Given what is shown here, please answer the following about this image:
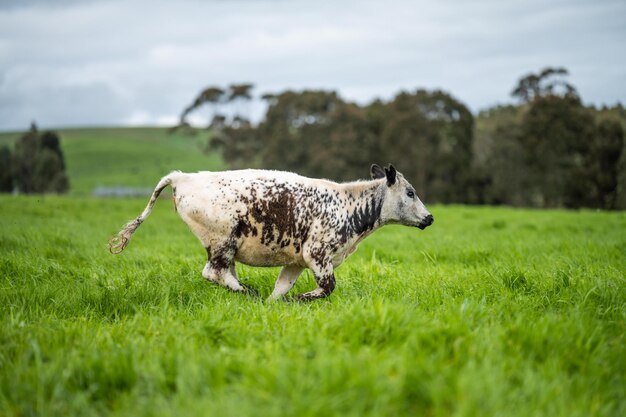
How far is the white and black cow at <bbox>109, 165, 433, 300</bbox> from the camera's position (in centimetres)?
694

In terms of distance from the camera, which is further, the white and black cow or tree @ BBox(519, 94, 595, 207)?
tree @ BBox(519, 94, 595, 207)

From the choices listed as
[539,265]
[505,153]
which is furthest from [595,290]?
[505,153]

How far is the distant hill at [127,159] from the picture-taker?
69125mm

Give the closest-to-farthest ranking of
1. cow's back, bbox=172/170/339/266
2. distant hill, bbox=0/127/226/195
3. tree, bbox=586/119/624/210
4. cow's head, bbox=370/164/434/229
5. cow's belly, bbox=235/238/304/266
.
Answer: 1. cow's back, bbox=172/170/339/266
2. cow's belly, bbox=235/238/304/266
3. cow's head, bbox=370/164/434/229
4. tree, bbox=586/119/624/210
5. distant hill, bbox=0/127/226/195

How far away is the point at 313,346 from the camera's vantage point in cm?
456

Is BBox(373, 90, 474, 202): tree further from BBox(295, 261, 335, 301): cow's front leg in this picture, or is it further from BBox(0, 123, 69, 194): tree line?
BBox(0, 123, 69, 194): tree line

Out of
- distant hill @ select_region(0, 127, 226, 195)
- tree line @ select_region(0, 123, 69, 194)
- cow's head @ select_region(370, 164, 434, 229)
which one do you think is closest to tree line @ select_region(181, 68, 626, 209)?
distant hill @ select_region(0, 127, 226, 195)

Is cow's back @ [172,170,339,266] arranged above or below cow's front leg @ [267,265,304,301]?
above

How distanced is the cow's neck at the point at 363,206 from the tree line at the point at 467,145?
32.0 metres

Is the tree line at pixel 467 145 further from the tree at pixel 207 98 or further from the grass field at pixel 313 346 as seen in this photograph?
the grass field at pixel 313 346

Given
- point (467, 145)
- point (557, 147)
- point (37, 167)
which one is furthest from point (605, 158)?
point (37, 167)

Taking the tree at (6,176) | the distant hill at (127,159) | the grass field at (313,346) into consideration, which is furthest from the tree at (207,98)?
the grass field at (313,346)

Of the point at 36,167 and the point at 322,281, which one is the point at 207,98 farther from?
the point at 322,281

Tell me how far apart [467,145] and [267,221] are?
37.1m
